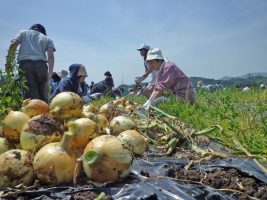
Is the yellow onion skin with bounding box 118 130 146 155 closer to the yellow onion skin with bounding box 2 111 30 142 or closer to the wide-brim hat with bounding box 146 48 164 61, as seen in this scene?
the yellow onion skin with bounding box 2 111 30 142

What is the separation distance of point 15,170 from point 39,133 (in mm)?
270

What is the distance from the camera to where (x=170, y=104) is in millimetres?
4383

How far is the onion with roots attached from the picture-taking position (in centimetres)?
174

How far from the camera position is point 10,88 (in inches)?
149

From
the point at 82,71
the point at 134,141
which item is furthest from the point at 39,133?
the point at 82,71

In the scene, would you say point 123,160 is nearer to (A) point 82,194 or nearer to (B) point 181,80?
(A) point 82,194

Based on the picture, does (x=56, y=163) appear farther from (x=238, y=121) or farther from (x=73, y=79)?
(x=73, y=79)

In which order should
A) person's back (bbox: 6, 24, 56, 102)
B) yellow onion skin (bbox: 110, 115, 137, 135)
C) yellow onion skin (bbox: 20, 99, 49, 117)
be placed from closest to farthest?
yellow onion skin (bbox: 20, 99, 49, 117) → yellow onion skin (bbox: 110, 115, 137, 135) → person's back (bbox: 6, 24, 56, 102)

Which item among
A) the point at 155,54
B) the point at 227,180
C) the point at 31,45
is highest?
the point at 31,45

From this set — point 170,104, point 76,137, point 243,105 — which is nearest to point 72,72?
point 170,104

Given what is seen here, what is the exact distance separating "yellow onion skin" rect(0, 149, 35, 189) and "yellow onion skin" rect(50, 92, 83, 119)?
42 centimetres

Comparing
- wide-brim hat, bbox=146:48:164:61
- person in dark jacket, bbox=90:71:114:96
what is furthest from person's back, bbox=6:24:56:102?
person in dark jacket, bbox=90:71:114:96

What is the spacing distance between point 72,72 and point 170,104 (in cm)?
296

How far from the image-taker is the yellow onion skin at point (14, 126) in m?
2.13
